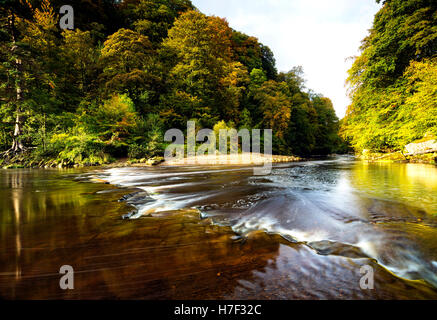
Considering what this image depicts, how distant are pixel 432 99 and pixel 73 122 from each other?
73.1ft

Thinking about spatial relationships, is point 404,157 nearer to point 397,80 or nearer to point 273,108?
point 397,80

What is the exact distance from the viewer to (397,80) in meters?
12.6

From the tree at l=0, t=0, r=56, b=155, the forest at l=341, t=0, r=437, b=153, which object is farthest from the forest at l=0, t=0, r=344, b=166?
the forest at l=341, t=0, r=437, b=153

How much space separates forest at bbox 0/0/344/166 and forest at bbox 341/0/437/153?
0.94 meters

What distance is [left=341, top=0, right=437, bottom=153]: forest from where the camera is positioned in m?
9.83

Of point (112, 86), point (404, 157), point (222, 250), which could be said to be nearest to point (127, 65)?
point (112, 86)

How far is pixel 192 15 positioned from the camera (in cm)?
1902

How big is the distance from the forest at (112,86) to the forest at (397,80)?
36.9 inches

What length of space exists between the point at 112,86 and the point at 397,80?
2153 cm

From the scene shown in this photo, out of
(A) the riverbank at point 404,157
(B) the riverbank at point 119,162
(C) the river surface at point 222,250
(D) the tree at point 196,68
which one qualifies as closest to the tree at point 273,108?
(D) the tree at point 196,68

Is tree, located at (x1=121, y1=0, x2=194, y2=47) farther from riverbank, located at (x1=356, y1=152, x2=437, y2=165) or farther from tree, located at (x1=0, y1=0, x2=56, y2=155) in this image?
riverbank, located at (x1=356, y1=152, x2=437, y2=165)

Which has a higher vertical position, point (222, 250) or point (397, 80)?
point (397, 80)

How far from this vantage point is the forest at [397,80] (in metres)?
9.83
